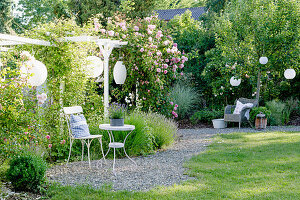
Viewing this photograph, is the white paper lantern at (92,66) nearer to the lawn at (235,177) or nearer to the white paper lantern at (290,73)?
the lawn at (235,177)

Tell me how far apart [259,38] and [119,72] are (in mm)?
4701

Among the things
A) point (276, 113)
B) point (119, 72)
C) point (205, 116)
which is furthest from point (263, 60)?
point (119, 72)

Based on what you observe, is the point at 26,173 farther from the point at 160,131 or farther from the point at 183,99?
the point at 183,99

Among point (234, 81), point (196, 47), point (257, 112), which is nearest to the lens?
point (257, 112)

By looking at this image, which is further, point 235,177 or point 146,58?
point 146,58

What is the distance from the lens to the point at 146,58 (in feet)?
26.0

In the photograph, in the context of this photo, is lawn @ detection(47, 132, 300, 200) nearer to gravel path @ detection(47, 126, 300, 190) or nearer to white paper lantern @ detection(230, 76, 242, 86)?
gravel path @ detection(47, 126, 300, 190)

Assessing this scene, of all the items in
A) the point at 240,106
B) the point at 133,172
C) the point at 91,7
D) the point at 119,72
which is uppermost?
the point at 91,7

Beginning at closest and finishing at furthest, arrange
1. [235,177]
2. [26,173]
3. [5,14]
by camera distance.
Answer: [26,173] → [235,177] → [5,14]

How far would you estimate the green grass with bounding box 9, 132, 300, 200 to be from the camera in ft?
12.7

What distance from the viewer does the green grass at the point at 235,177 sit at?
3.86 meters

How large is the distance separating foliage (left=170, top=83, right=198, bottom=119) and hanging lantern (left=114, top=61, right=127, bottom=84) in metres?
3.21

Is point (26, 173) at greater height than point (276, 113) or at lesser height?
lesser

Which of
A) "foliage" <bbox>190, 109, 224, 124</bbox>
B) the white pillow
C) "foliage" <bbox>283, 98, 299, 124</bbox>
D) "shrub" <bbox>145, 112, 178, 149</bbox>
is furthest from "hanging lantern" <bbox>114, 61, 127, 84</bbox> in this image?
"foliage" <bbox>283, 98, 299, 124</bbox>
